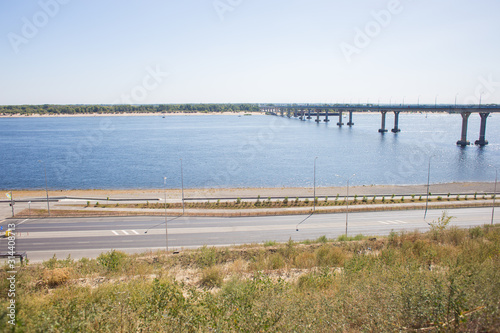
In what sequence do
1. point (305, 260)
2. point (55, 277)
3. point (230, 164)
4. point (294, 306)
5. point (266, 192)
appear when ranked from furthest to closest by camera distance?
point (230, 164)
point (266, 192)
point (305, 260)
point (55, 277)
point (294, 306)

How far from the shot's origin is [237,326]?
339 inches

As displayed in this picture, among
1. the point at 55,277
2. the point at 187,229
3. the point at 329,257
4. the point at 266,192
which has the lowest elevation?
the point at 266,192

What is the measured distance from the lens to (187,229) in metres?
29.1

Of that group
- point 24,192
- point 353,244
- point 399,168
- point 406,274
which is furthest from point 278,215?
point 399,168

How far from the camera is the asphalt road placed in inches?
979

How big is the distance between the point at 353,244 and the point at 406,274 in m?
11.4

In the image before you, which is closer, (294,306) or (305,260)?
(294,306)

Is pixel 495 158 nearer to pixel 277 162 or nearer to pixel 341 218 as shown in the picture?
pixel 277 162

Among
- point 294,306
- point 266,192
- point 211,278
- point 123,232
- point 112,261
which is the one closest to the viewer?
point 294,306

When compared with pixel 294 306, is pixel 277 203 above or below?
below

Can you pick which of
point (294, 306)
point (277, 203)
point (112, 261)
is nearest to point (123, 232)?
point (112, 261)

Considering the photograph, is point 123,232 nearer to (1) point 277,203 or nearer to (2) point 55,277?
(2) point 55,277

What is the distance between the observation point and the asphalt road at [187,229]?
81.6ft

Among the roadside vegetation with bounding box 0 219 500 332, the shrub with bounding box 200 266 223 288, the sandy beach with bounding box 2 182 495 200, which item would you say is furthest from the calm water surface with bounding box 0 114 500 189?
the roadside vegetation with bounding box 0 219 500 332
